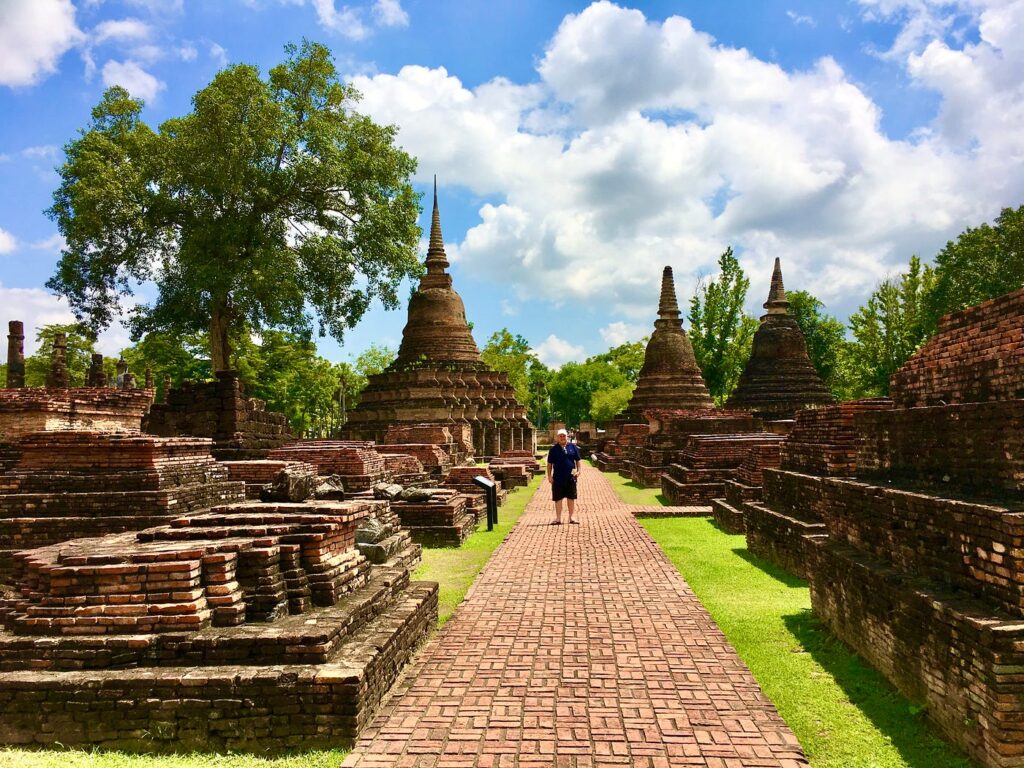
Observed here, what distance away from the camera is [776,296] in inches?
1199

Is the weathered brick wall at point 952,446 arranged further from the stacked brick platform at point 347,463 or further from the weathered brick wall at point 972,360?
the stacked brick platform at point 347,463

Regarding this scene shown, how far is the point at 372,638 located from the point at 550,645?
151 cm

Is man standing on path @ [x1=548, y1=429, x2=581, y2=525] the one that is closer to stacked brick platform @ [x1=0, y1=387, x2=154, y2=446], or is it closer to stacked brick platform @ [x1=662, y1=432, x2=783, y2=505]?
stacked brick platform @ [x1=662, y1=432, x2=783, y2=505]

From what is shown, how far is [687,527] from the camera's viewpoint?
1097cm

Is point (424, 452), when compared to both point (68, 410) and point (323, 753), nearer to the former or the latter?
point (68, 410)

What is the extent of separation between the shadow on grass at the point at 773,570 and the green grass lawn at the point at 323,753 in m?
3.31

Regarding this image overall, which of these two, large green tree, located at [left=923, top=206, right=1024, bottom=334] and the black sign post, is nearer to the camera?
the black sign post

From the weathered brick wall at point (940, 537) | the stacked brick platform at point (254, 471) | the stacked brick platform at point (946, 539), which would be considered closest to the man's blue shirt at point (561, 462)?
the stacked brick platform at point (254, 471)

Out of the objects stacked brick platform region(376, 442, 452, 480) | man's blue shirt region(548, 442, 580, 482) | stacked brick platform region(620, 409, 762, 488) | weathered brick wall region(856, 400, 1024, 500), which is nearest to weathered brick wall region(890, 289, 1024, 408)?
weathered brick wall region(856, 400, 1024, 500)

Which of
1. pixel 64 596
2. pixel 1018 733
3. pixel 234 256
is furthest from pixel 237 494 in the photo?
pixel 234 256

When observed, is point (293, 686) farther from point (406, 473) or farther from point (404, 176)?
point (404, 176)

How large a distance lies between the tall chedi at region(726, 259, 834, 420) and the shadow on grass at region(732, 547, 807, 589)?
1961cm

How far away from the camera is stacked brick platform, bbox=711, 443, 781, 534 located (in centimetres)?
1016

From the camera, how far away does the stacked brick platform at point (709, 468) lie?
13.6m
